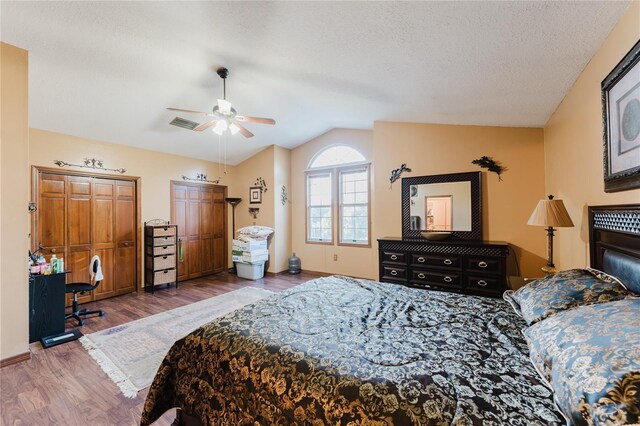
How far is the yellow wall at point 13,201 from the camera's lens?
2.42 meters

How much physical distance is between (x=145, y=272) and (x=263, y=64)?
13.8 ft

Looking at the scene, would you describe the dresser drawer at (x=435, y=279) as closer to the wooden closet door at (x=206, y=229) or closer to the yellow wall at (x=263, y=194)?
the yellow wall at (x=263, y=194)

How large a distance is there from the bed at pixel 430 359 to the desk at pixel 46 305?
2438 mm

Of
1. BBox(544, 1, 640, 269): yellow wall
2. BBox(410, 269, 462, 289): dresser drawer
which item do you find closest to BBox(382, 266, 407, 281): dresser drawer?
BBox(410, 269, 462, 289): dresser drawer

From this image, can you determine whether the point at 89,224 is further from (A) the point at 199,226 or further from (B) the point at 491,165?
(B) the point at 491,165

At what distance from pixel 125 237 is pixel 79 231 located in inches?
25.0

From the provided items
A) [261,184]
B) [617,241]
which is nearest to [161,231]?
[261,184]

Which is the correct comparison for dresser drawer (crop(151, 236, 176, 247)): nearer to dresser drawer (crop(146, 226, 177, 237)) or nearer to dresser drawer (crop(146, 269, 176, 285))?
dresser drawer (crop(146, 226, 177, 237))

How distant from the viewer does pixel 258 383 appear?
1.19 metres

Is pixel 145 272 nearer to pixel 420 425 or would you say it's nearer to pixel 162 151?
pixel 162 151

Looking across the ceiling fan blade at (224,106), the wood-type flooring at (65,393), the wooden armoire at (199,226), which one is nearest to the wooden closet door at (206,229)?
the wooden armoire at (199,226)

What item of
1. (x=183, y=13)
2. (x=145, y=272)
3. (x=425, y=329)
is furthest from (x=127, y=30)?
(x=145, y=272)

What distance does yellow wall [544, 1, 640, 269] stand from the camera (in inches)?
60.7

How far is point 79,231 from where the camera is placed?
13.3 feet
